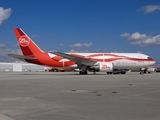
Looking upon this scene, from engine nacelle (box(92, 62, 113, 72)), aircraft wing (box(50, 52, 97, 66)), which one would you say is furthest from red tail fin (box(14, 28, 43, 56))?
engine nacelle (box(92, 62, 113, 72))

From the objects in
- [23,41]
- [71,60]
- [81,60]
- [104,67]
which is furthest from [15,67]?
[104,67]

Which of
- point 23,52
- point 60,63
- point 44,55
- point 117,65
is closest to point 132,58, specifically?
point 117,65

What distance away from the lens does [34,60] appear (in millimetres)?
40406

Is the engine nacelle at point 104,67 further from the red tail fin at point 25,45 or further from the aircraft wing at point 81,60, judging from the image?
the red tail fin at point 25,45

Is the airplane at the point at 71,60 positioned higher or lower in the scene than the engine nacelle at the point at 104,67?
higher

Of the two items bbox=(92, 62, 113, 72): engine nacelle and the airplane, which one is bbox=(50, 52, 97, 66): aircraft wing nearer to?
the airplane

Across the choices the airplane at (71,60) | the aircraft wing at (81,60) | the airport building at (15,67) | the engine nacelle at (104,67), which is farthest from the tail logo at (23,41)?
the airport building at (15,67)

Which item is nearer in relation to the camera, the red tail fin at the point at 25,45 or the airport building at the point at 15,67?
the red tail fin at the point at 25,45

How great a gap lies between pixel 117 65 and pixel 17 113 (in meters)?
34.7

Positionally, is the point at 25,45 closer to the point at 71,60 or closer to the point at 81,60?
the point at 71,60

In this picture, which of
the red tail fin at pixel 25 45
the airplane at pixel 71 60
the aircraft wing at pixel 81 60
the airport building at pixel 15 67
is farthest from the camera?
the airport building at pixel 15 67

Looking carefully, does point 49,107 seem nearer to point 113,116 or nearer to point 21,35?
point 113,116

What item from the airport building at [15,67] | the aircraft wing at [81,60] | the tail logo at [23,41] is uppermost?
the tail logo at [23,41]

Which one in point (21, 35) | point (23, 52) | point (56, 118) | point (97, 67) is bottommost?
point (56, 118)
